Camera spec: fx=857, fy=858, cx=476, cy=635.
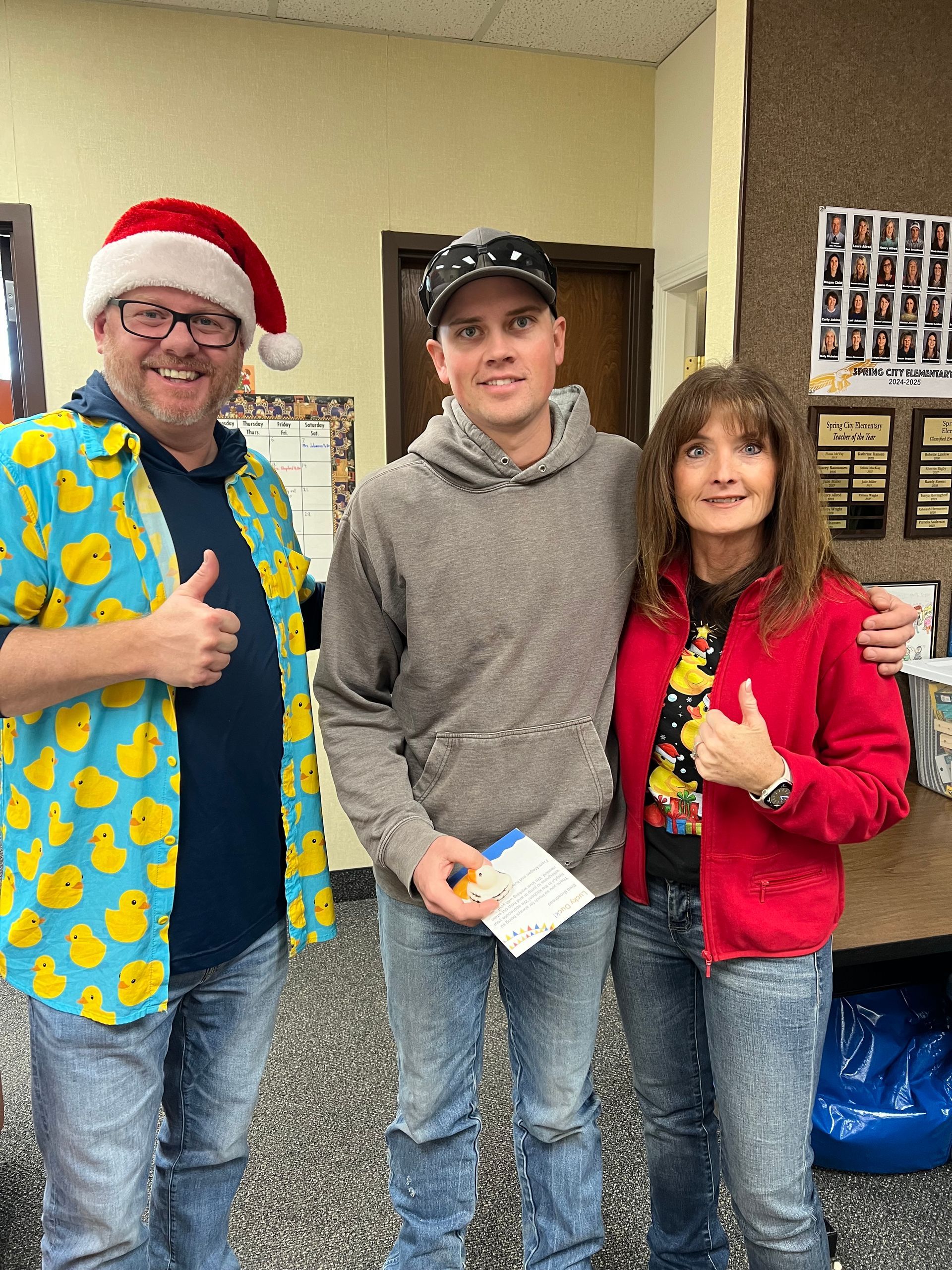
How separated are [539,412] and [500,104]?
7.10 feet

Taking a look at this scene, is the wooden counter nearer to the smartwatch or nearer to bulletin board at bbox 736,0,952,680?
the smartwatch

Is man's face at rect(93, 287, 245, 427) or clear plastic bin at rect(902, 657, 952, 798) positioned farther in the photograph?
clear plastic bin at rect(902, 657, 952, 798)

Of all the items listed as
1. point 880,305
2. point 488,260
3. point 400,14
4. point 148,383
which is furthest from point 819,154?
point 400,14

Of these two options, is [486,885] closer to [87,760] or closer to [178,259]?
[87,760]

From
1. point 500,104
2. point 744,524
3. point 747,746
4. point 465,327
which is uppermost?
point 500,104

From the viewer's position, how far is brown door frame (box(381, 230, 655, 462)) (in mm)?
2867

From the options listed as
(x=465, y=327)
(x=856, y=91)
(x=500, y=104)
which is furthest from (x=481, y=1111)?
(x=500, y=104)

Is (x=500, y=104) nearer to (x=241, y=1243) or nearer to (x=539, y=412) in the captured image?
(x=539, y=412)

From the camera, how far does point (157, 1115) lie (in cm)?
113

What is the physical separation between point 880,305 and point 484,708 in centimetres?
134

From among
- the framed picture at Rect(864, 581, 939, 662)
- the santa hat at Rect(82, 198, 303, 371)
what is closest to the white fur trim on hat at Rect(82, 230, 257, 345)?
the santa hat at Rect(82, 198, 303, 371)

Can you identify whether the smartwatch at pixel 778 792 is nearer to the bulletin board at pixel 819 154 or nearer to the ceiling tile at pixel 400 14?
the bulletin board at pixel 819 154

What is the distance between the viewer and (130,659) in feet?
3.39

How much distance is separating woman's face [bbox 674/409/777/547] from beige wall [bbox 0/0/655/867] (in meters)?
1.95
